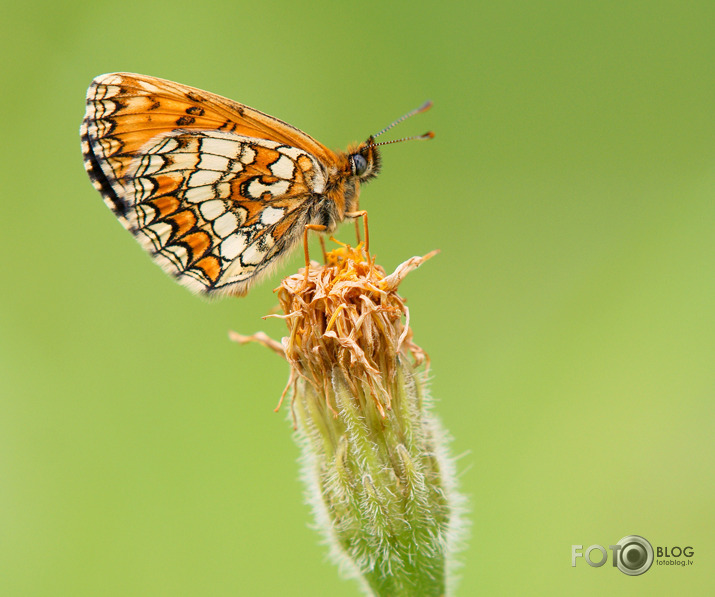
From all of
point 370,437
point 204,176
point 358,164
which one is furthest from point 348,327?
point 204,176

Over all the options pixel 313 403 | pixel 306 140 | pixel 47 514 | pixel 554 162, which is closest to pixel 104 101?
pixel 306 140

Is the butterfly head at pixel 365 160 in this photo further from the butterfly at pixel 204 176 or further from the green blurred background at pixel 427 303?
the green blurred background at pixel 427 303

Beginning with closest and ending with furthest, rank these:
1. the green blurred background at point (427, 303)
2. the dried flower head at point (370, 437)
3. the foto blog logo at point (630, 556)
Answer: the dried flower head at point (370, 437) → the foto blog logo at point (630, 556) → the green blurred background at point (427, 303)

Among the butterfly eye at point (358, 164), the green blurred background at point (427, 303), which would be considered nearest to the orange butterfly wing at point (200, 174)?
the butterfly eye at point (358, 164)

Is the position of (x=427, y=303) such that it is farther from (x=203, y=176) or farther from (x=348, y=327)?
(x=348, y=327)

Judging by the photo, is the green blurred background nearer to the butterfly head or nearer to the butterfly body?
the butterfly body

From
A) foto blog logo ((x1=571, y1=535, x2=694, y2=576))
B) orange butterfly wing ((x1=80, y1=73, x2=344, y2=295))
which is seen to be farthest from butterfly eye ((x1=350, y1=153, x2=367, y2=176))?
foto blog logo ((x1=571, y1=535, x2=694, y2=576))

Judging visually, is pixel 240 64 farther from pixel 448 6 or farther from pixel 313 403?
pixel 313 403
